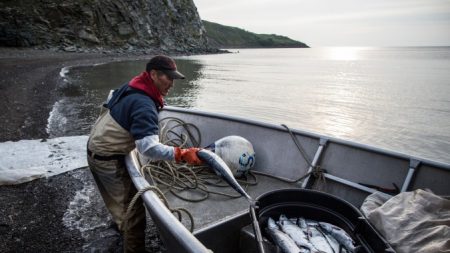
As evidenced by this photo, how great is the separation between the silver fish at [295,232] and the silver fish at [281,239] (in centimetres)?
7

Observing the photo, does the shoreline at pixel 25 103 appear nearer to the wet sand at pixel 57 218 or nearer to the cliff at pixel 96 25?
the wet sand at pixel 57 218

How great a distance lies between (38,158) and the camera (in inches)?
238

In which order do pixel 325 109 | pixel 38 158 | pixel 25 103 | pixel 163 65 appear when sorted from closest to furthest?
pixel 163 65 < pixel 38 158 < pixel 25 103 < pixel 325 109

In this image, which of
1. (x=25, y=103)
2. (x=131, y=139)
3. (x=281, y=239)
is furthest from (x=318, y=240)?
(x=25, y=103)

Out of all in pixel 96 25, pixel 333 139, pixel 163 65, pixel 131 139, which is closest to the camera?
pixel 163 65

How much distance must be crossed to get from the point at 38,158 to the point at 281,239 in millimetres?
5266

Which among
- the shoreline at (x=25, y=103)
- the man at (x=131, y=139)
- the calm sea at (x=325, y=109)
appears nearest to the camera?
the man at (x=131, y=139)

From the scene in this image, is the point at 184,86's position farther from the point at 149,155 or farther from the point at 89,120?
the point at 149,155

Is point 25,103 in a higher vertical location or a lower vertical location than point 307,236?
lower

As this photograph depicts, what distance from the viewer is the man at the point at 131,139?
2.94 m

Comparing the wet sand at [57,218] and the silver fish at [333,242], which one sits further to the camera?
the wet sand at [57,218]

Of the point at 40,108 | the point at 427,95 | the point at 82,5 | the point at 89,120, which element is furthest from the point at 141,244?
the point at 82,5

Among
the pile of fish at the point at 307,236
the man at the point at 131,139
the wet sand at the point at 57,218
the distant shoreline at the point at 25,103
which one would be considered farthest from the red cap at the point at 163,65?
the distant shoreline at the point at 25,103

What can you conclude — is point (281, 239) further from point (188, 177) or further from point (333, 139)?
point (188, 177)
